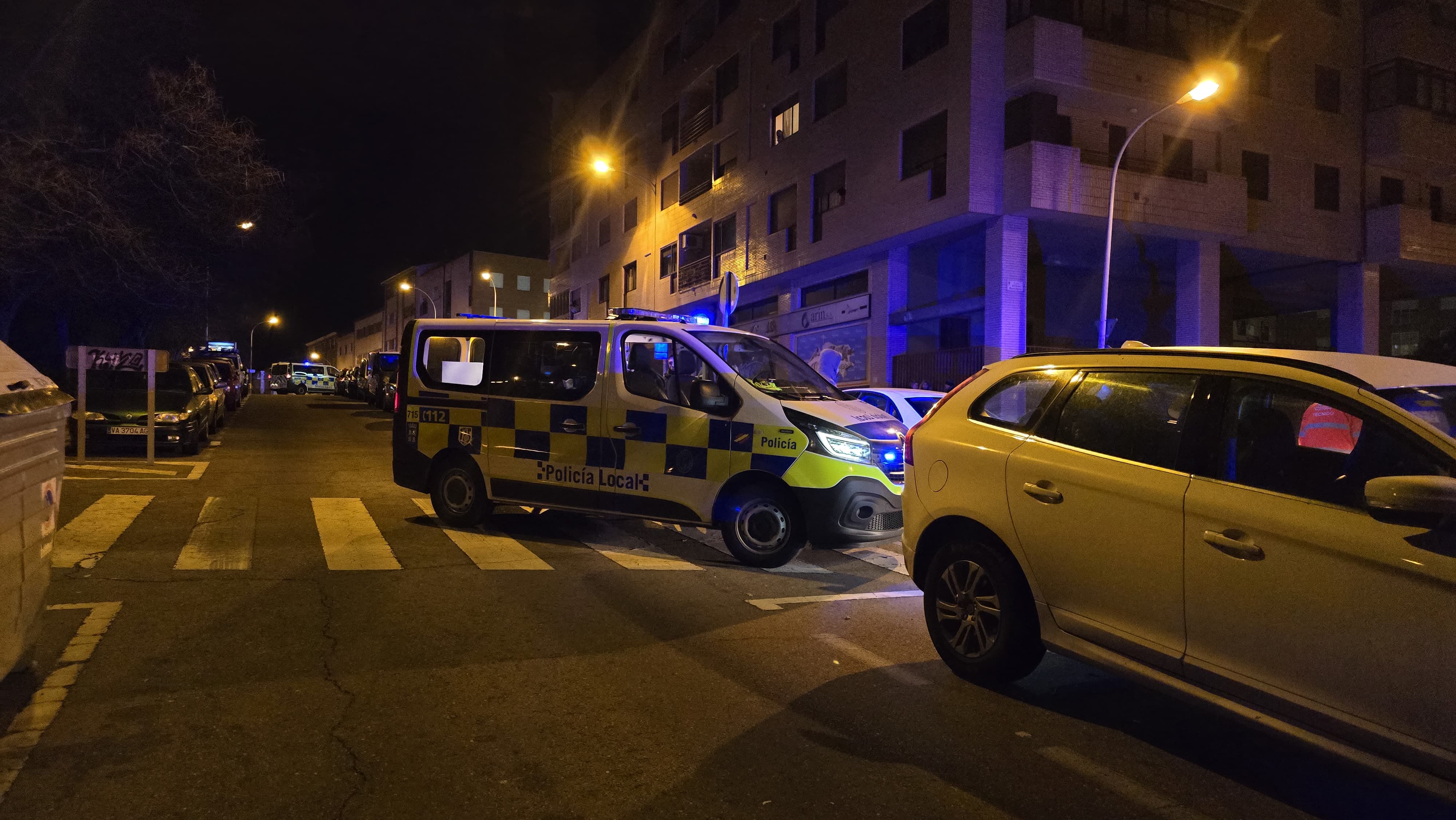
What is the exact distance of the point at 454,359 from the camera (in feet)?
29.9

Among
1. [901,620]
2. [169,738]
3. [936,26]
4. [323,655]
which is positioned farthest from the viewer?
[936,26]

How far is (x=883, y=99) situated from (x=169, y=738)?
73.3 ft

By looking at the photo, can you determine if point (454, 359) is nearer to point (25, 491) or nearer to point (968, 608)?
point (25, 491)

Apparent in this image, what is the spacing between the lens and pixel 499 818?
10.2 ft

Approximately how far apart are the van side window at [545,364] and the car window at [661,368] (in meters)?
0.33

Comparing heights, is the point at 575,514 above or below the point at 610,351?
below

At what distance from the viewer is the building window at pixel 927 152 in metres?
21.3

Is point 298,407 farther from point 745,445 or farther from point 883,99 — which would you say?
point 745,445

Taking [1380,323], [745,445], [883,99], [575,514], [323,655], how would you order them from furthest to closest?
[1380,323], [883,99], [575,514], [745,445], [323,655]

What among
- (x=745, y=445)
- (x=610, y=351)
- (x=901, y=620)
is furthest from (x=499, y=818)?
(x=610, y=351)

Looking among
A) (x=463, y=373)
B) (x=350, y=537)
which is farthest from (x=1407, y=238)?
(x=350, y=537)

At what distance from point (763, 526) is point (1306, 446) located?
4.56 m

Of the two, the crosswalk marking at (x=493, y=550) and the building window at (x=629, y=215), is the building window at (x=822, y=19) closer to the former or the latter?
the building window at (x=629, y=215)

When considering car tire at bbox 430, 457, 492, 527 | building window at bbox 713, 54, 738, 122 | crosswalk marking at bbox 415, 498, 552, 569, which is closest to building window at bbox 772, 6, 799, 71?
building window at bbox 713, 54, 738, 122
